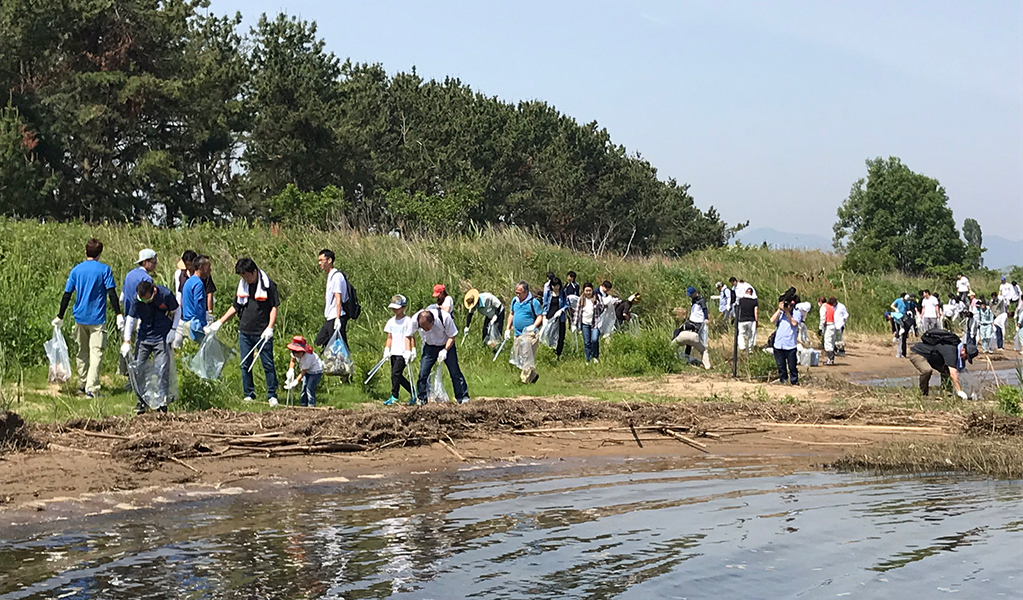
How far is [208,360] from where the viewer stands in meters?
12.9

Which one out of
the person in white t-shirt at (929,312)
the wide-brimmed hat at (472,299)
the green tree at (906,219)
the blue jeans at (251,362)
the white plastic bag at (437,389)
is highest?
the green tree at (906,219)

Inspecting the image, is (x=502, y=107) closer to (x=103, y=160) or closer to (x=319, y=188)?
(x=319, y=188)

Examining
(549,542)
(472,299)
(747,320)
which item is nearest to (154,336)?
(549,542)

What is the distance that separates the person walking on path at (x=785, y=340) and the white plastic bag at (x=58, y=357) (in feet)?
36.0

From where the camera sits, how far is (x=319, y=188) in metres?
49.2

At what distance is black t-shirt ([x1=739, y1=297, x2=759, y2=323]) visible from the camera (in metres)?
23.2

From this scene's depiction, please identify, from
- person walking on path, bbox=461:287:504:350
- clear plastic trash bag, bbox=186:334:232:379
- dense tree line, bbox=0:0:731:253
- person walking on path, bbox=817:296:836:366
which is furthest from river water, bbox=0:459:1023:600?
dense tree line, bbox=0:0:731:253

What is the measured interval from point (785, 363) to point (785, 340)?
0.53 metres

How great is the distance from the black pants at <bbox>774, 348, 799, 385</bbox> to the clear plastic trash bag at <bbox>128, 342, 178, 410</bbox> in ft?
34.0

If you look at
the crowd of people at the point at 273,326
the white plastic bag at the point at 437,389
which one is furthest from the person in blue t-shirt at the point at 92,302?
the white plastic bag at the point at 437,389

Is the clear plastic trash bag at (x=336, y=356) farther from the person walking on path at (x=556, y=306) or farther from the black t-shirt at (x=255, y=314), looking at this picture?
the person walking on path at (x=556, y=306)

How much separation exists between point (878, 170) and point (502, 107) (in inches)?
1318

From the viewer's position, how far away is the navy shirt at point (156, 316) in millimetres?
11859

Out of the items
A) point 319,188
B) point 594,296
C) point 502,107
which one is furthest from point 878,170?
point 594,296
